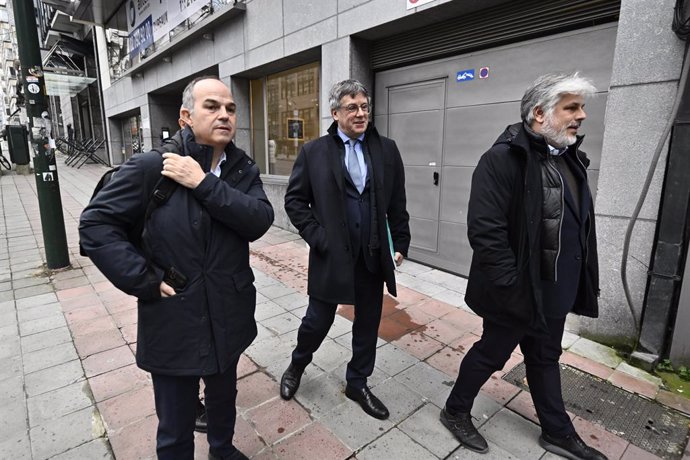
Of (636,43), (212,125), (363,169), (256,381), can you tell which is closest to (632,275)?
(636,43)

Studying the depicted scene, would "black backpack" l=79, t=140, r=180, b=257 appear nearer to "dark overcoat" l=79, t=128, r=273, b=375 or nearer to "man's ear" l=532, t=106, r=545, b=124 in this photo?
"dark overcoat" l=79, t=128, r=273, b=375

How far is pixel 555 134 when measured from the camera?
188 cm

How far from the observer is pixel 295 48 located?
6.47 m

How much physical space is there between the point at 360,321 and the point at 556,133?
151 cm

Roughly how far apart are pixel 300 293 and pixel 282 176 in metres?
4.20

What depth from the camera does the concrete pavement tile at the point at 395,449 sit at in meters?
2.14

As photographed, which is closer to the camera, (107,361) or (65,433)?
(65,433)

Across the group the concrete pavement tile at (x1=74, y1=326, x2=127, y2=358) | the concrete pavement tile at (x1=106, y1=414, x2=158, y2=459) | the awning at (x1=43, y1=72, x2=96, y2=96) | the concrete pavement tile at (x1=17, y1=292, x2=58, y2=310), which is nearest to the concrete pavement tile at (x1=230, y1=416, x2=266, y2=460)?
the concrete pavement tile at (x1=106, y1=414, x2=158, y2=459)

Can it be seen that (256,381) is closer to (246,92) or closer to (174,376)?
(174,376)

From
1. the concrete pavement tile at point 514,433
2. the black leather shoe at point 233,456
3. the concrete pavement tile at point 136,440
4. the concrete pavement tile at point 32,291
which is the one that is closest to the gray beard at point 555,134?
the concrete pavement tile at point 514,433

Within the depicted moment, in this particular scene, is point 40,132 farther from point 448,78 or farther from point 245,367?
point 448,78

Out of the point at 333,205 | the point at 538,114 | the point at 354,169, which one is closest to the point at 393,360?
the point at 333,205

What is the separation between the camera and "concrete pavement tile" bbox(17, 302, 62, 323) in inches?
148

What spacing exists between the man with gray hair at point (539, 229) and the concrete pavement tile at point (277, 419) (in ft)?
4.05
